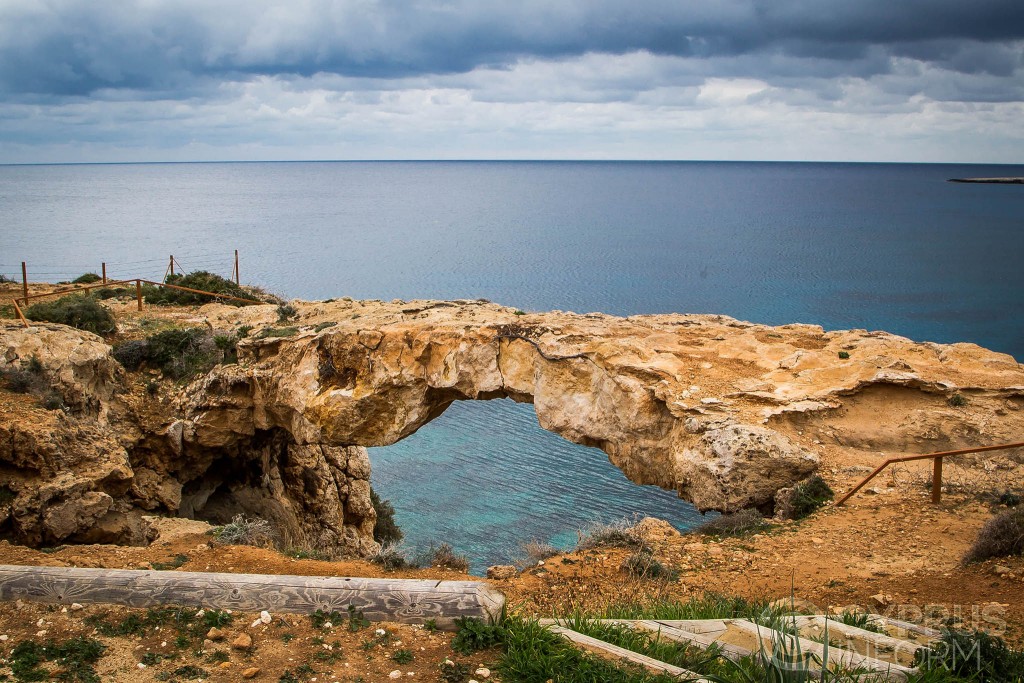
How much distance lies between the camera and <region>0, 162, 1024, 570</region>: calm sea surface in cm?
2666

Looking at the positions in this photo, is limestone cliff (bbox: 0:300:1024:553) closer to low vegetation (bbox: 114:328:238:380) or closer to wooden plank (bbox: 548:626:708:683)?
low vegetation (bbox: 114:328:238:380)

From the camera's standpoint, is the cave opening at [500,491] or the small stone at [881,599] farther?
the cave opening at [500,491]

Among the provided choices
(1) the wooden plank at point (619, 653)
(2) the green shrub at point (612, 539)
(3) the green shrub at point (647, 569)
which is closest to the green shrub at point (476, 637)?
(1) the wooden plank at point (619, 653)

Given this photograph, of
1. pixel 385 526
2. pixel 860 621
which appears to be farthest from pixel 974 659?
pixel 385 526

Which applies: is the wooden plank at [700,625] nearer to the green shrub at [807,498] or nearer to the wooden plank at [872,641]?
the wooden plank at [872,641]

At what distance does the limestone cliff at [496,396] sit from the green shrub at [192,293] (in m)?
3.85

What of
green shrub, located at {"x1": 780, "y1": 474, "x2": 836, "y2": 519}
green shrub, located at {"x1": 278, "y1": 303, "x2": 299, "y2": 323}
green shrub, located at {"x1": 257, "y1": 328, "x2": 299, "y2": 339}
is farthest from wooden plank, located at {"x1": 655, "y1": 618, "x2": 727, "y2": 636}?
green shrub, located at {"x1": 278, "y1": 303, "x2": 299, "y2": 323}

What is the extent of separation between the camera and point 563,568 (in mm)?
11422

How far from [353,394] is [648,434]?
6333 millimetres

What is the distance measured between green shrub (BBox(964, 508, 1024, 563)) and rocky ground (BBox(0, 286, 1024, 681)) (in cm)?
22

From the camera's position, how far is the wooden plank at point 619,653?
19.7ft

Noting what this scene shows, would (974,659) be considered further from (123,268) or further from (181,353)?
(123,268)

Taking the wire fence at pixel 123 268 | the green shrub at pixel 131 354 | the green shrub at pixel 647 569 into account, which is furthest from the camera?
the wire fence at pixel 123 268

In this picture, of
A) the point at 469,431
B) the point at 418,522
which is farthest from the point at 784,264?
the point at 418,522
